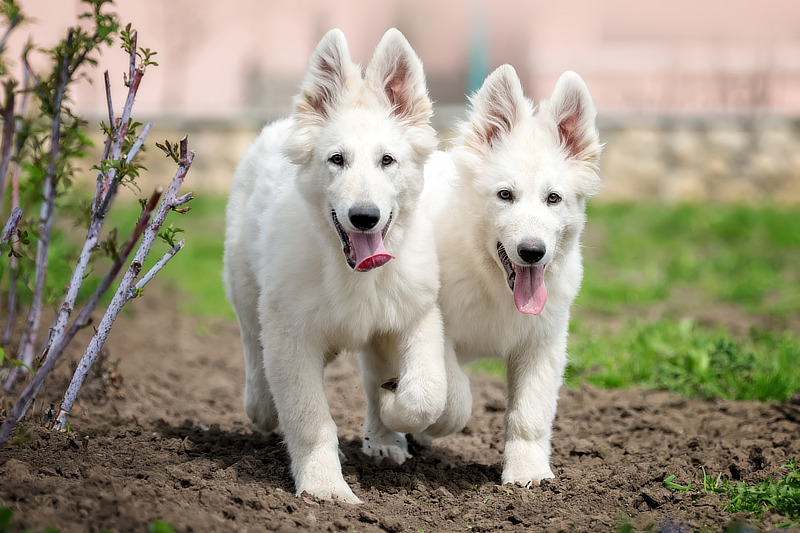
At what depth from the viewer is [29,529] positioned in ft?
8.86

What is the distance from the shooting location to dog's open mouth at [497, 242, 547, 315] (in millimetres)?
4125

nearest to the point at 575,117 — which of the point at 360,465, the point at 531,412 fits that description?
the point at 531,412

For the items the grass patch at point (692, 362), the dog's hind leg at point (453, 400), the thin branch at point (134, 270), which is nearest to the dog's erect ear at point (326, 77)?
the thin branch at point (134, 270)

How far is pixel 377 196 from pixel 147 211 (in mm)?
1005

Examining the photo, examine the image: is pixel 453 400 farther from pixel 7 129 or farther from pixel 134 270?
pixel 7 129

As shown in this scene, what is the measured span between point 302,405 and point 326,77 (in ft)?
5.01

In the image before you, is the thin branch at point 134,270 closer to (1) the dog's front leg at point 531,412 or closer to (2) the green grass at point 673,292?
(1) the dog's front leg at point 531,412

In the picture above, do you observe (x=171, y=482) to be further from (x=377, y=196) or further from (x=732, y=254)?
(x=732, y=254)

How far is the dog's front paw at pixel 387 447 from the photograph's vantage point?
4.61 meters

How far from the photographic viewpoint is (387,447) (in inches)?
184

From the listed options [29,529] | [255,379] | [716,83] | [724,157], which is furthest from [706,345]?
[716,83]

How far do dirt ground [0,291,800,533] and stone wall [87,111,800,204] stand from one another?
790cm

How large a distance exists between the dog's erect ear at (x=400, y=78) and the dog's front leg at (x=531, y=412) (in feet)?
4.31

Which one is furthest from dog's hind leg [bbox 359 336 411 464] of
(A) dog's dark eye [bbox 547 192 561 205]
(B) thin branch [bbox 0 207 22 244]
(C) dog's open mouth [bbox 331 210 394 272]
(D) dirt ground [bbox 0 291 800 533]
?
(B) thin branch [bbox 0 207 22 244]
